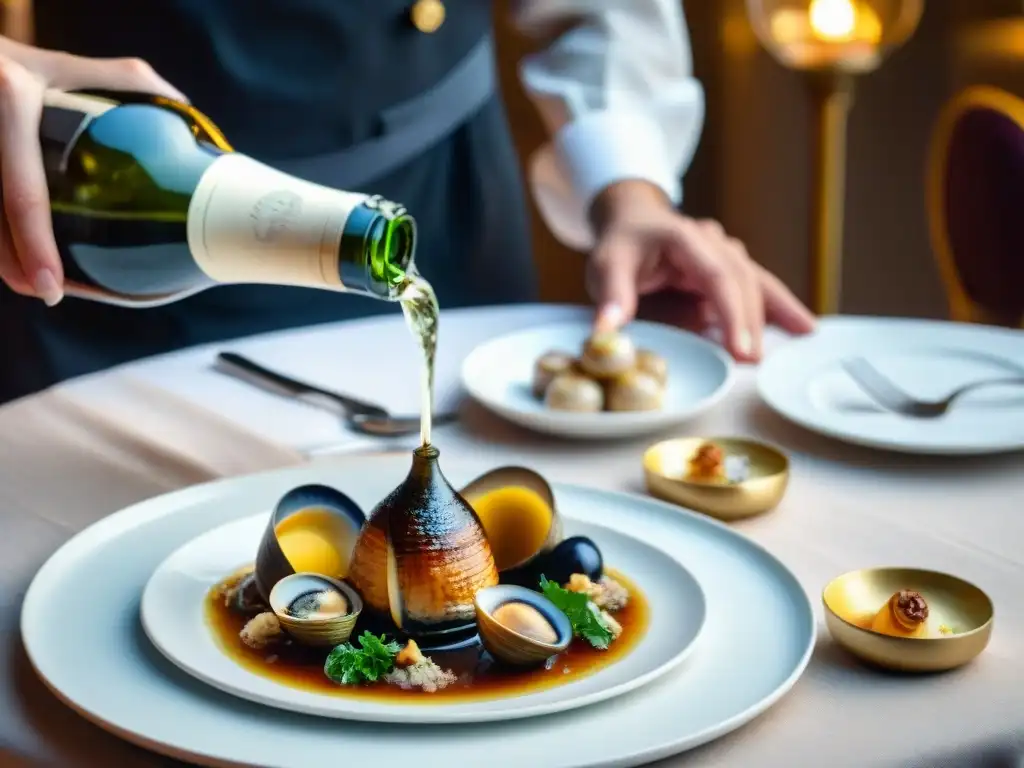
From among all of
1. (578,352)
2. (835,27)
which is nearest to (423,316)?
(578,352)

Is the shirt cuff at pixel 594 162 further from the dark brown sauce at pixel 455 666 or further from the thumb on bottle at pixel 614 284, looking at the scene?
the dark brown sauce at pixel 455 666

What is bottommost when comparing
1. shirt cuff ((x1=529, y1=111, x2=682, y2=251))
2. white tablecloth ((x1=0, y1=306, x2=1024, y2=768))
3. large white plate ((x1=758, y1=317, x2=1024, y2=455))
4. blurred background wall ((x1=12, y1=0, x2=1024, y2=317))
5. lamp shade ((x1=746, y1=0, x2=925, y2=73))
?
blurred background wall ((x1=12, y1=0, x2=1024, y2=317))

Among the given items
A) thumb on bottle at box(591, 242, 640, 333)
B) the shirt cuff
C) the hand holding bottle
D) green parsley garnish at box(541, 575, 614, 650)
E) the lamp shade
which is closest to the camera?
green parsley garnish at box(541, 575, 614, 650)

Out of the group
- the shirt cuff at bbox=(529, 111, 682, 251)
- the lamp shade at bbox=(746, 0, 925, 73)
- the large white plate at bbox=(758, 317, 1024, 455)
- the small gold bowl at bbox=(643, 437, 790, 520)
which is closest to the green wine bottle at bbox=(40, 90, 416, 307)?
the small gold bowl at bbox=(643, 437, 790, 520)

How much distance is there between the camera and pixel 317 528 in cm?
77

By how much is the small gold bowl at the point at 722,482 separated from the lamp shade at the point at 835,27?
1.37 metres

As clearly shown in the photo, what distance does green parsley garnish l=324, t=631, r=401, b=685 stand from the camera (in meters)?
0.63

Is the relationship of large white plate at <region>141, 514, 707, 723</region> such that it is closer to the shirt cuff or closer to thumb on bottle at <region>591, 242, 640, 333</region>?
thumb on bottle at <region>591, 242, 640, 333</region>

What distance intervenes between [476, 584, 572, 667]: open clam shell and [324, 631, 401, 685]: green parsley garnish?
0.17 ft

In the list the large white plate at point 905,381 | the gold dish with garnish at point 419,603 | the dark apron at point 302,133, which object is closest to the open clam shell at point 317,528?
the gold dish with garnish at point 419,603

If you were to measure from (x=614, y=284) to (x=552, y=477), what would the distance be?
1.13ft

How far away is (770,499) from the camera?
854mm

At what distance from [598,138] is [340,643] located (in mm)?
960

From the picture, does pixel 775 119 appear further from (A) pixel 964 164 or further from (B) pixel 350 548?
(B) pixel 350 548
